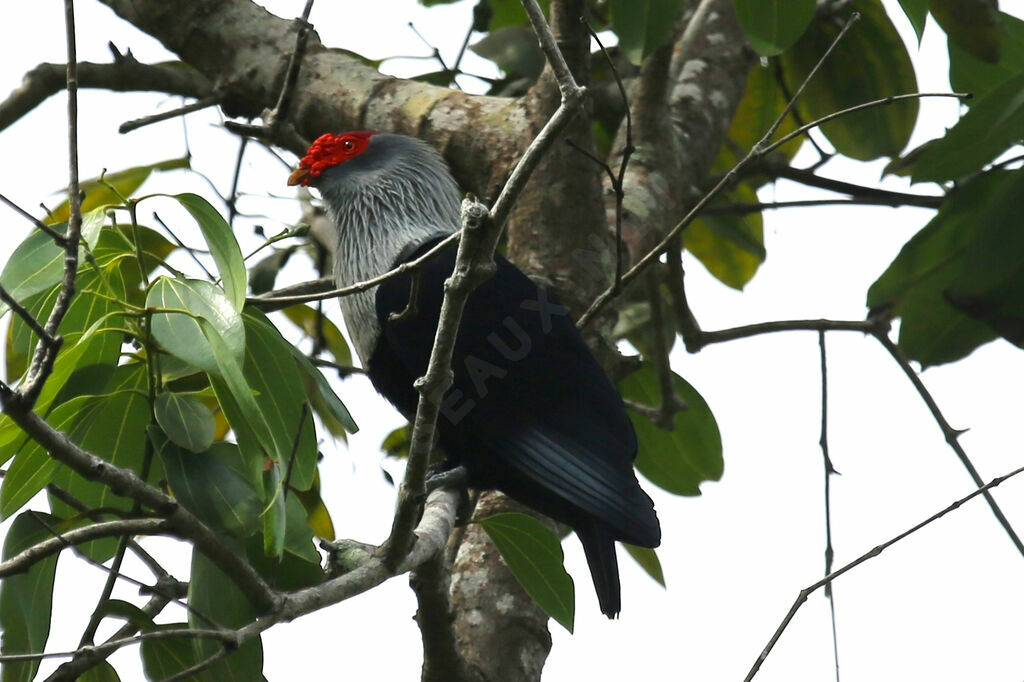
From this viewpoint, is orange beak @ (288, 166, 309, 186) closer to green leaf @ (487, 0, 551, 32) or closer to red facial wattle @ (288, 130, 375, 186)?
red facial wattle @ (288, 130, 375, 186)

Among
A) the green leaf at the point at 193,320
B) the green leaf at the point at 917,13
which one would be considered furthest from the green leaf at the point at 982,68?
the green leaf at the point at 193,320

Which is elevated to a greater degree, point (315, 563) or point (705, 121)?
point (705, 121)

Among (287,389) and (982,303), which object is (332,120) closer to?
(287,389)

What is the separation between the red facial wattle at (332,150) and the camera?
12.1ft

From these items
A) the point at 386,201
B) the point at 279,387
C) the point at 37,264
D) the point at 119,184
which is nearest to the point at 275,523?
the point at 279,387

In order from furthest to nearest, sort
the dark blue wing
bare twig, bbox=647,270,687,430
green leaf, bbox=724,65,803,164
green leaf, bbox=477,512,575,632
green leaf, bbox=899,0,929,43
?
green leaf, bbox=724,65,803,164
bare twig, bbox=647,270,687,430
the dark blue wing
green leaf, bbox=899,0,929,43
green leaf, bbox=477,512,575,632

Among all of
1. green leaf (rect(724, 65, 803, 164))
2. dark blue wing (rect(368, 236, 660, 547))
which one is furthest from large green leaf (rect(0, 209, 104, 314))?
green leaf (rect(724, 65, 803, 164))

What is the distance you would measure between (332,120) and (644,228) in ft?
3.89

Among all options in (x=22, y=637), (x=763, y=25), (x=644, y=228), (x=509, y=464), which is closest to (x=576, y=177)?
(x=644, y=228)

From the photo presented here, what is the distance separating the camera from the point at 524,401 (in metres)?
2.97

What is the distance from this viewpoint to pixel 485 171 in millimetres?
3547

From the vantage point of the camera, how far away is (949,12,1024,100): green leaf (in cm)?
290

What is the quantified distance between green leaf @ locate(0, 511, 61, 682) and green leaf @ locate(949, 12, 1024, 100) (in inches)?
96.8

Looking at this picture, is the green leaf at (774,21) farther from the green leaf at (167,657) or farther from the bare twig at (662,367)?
the green leaf at (167,657)
